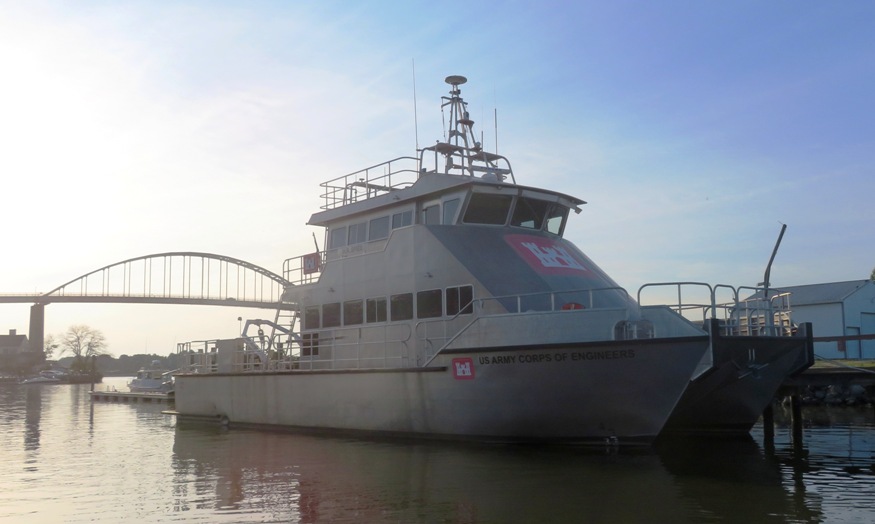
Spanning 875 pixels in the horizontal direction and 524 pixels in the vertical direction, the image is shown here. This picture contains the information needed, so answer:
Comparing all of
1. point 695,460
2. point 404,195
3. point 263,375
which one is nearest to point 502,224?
point 404,195

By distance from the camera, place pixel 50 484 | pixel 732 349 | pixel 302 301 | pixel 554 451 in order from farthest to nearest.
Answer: pixel 302 301
pixel 554 451
pixel 732 349
pixel 50 484

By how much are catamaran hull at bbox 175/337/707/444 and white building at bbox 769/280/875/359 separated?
21.6m

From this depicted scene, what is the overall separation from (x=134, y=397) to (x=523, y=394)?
83.4 ft

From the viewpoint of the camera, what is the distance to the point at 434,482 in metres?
9.77

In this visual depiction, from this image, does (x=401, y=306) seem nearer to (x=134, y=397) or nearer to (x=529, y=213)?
(x=529, y=213)

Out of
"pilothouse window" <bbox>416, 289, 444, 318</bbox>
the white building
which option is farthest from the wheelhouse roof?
the white building

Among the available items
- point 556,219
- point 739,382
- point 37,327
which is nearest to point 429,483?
point 739,382

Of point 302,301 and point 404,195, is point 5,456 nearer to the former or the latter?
point 302,301

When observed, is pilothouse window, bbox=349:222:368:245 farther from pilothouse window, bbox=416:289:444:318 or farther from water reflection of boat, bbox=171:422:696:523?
water reflection of boat, bbox=171:422:696:523

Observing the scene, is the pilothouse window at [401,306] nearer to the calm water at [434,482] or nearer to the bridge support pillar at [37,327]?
the calm water at [434,482]

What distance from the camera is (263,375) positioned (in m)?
16.8

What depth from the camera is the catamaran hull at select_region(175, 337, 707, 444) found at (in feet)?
36.1

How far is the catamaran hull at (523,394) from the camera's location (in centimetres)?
1099

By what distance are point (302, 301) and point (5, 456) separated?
6.16 metres
